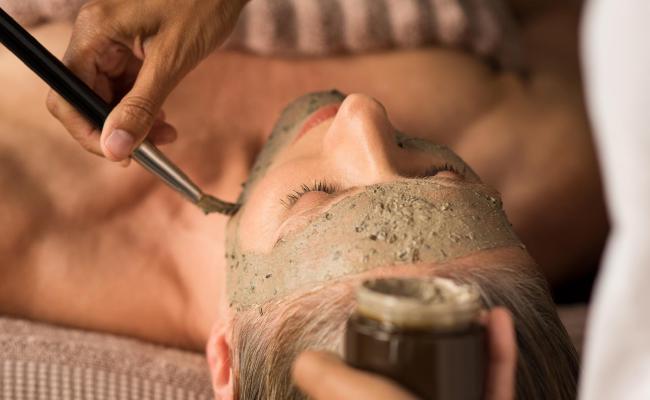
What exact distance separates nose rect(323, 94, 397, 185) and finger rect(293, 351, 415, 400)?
0.25 m

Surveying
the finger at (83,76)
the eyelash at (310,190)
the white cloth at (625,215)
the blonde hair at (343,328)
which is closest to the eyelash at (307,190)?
the eyelash at (310,190)

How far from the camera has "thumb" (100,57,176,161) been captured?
2.62 ft

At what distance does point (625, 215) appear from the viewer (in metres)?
0.50

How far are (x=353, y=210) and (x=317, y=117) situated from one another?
0.24 metres

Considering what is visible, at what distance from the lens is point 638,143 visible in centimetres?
49

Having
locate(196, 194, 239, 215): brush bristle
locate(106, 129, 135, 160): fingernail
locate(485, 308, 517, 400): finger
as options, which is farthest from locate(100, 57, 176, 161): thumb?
locate(485, 308, 517, 400): finger

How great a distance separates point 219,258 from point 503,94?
21.5 inches

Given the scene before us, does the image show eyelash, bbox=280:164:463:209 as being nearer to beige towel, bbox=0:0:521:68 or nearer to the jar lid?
the jar lid

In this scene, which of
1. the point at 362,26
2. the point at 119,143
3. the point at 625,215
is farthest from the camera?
the point at 362,26

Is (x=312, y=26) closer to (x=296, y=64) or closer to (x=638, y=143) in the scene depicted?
(x=296, y=64)

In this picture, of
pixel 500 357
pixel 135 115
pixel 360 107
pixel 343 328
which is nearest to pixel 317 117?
pixel 360 107

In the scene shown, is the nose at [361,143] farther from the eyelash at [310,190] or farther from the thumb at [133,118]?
the thumb at [133,118]

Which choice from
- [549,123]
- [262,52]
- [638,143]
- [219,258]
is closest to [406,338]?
[638,143]

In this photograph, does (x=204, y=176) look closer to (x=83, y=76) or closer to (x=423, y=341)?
(x=83, y=76)
